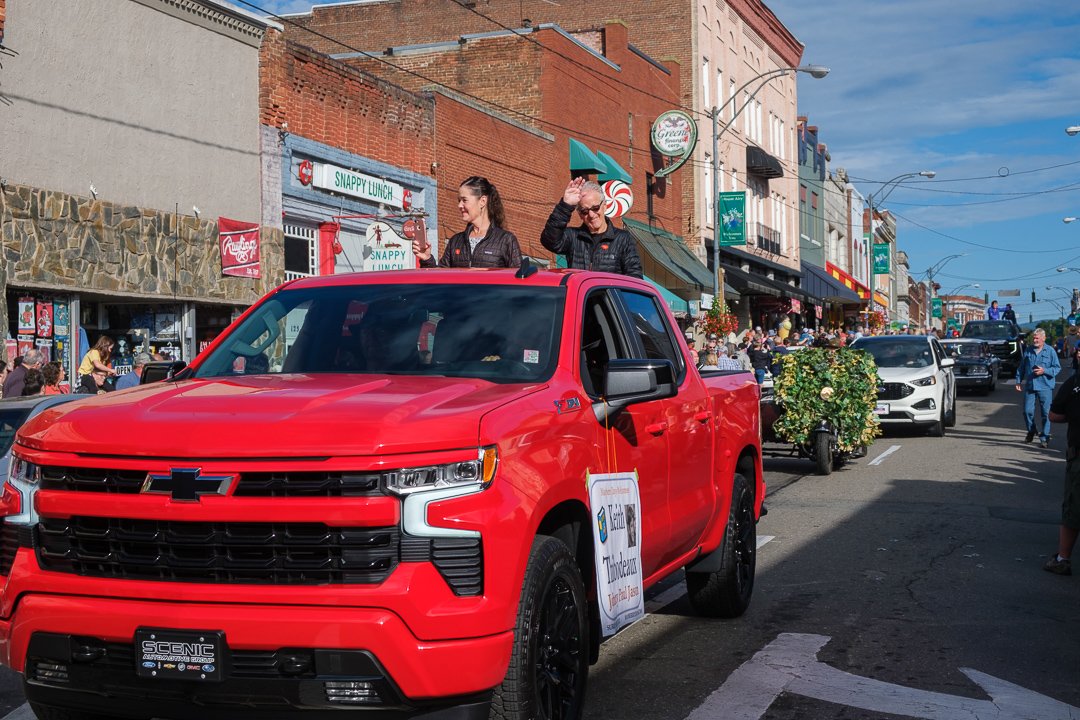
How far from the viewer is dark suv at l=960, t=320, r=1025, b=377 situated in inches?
1891

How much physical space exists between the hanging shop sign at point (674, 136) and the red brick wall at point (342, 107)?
1477 centimetres

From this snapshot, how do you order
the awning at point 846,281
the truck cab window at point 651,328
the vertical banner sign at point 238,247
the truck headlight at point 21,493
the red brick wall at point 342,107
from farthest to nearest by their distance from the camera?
the awning at point 846,281 < the red brick wall at point 342,107 < the vertical banner sign at point 238,247 < the truck cab window at point 651,328 < the truck headlight at point 21,493

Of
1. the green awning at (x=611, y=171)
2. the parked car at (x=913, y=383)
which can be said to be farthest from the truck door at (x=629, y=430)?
the green awning at (x=611, y=171)

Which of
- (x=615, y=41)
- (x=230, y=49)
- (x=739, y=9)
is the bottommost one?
(x=230, y=49)

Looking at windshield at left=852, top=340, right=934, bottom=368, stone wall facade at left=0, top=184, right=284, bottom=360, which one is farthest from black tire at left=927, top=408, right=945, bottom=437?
stone wall facade at left=0, top=184, right=284, bottom=360

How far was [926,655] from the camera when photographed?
22.2 ft

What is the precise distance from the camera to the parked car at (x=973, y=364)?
119 feet

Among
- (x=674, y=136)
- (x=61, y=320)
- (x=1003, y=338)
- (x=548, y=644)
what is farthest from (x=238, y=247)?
(x=1003, y=338)

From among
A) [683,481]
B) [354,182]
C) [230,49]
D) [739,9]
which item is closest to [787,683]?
[683,481]

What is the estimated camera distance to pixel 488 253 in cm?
790

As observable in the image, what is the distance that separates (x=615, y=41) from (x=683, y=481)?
113ft

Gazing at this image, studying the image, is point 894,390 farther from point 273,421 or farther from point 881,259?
point 881,259

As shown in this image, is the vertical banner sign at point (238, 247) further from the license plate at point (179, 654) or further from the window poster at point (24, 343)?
the license plate at point (179, 654)

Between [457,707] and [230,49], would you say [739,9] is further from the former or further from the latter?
[457,707]
